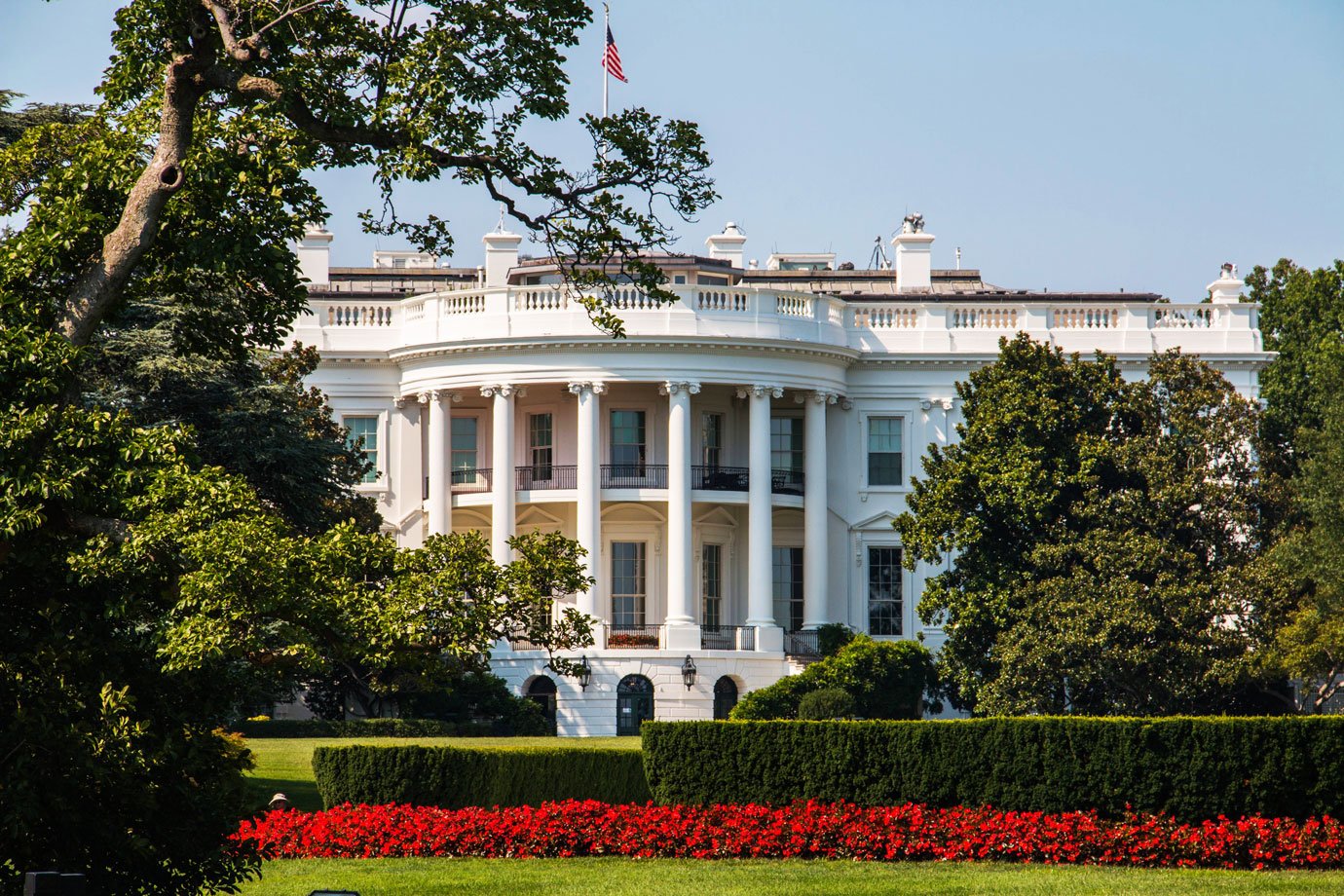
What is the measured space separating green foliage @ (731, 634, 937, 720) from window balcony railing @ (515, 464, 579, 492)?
8.84 m

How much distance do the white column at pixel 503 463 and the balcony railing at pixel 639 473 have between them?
109 inches

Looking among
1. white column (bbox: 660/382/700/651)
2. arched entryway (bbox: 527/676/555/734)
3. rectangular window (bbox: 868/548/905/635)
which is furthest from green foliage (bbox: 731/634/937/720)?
rectangular window (bbox: 868/548/905/635)

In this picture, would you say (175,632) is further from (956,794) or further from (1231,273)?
(1231,273)

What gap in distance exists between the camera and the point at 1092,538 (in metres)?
41.9

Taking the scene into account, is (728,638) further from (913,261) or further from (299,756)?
(299,756)

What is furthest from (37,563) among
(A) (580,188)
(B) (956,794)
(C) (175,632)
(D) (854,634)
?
(D) (854,634)

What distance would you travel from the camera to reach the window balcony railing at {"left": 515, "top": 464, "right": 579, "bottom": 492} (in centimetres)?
5141

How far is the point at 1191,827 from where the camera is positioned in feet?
63.6

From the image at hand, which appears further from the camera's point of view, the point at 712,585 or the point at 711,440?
the point at 711,440

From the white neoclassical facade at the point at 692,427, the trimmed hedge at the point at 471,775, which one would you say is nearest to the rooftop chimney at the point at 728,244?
the white neoclassical facade at the point at 692,427

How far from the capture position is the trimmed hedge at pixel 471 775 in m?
22.2

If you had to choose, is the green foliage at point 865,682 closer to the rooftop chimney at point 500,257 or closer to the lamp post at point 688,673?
the lamp post at point 688,673

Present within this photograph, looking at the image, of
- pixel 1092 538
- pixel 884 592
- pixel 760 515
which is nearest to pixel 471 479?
pixel 760 515

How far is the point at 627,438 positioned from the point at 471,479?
4.42 metres
